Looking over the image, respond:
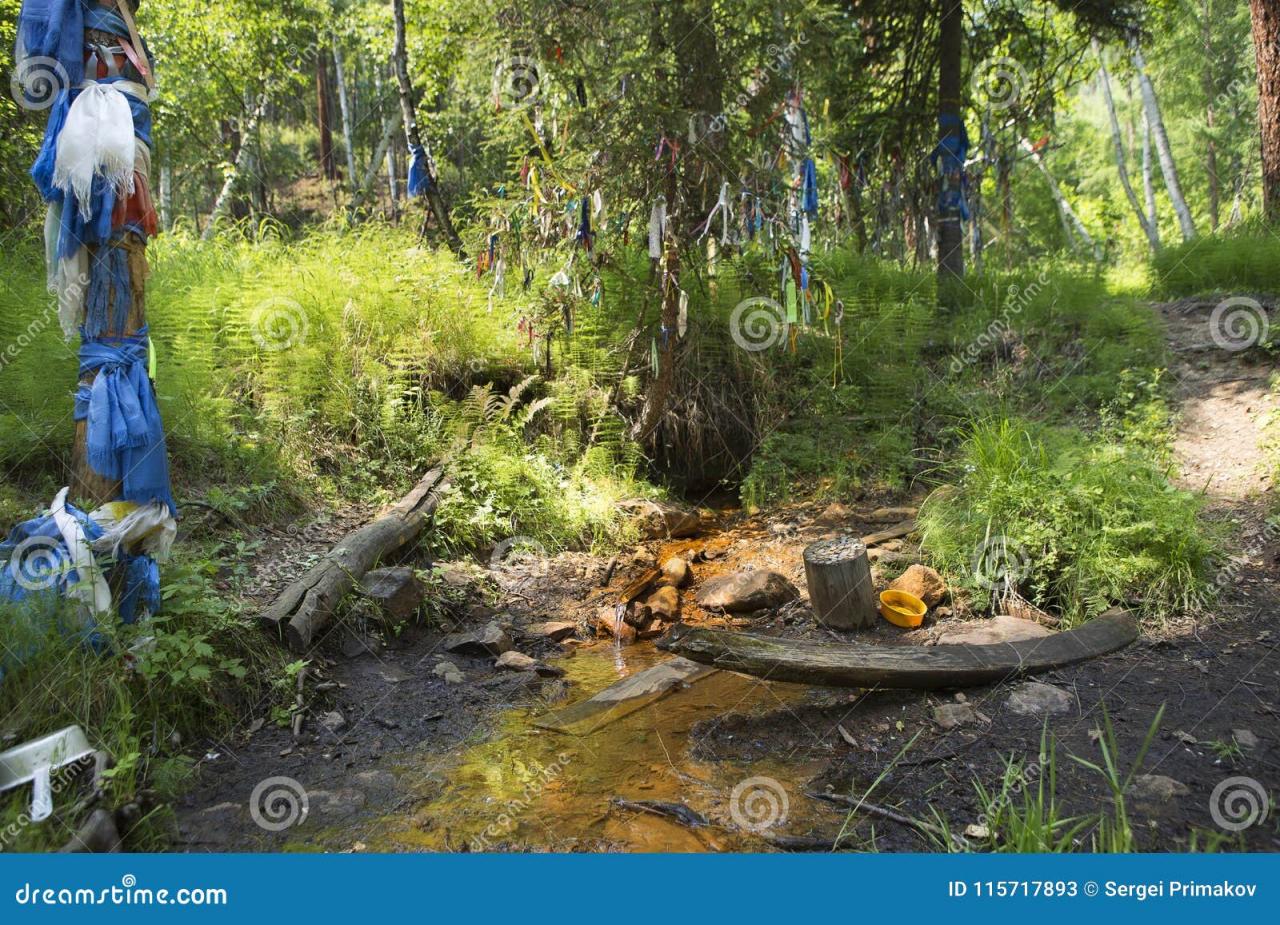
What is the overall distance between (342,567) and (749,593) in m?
2.75

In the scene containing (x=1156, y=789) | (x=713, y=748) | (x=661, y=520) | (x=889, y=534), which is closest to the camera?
(x=1156, y=789)

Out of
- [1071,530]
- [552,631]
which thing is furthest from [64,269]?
[1071,530]

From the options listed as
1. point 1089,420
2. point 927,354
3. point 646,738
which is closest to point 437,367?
point 646,738

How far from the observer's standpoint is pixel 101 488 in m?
3.85

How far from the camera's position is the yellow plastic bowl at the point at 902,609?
5285mm

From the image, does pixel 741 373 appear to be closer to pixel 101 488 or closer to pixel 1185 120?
pixel 101 488

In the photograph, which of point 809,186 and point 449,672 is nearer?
point 449,672

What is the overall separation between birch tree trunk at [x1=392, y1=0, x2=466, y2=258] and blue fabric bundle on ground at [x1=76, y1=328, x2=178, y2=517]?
5399 mm

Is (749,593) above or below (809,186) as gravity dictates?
below

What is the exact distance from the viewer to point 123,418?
379cm

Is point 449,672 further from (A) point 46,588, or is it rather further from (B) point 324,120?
(B) point 324,120

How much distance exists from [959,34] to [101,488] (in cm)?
964

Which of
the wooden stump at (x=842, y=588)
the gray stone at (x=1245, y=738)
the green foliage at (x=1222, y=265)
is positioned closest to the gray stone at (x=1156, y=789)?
the gray stone at (x=1245, y=738)

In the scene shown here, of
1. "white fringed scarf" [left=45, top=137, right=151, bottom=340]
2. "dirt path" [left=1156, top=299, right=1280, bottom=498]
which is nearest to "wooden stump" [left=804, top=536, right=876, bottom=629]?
"dirt path" [left=1156, top=299, right=1280, bottom=498]
